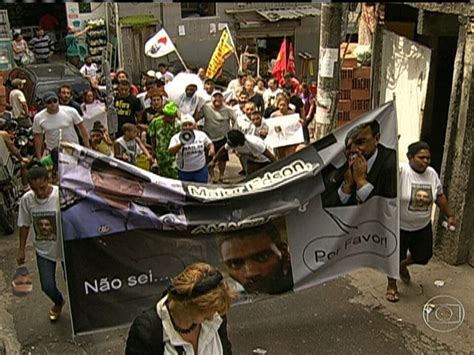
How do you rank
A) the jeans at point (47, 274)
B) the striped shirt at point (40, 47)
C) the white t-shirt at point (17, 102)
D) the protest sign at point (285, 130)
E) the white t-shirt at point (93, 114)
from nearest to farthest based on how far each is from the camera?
the jeans at point (47, 274) → the protest sign at point (285, 130) → the white t-shirt at point (93, 114) → the white t-shirt at point (17, 102) → the striped shirt at point (40, 47)

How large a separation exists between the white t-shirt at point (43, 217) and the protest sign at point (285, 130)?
431 cm

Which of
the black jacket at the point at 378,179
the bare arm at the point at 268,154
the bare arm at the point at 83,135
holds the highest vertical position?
the black jacket at the point at 378,179

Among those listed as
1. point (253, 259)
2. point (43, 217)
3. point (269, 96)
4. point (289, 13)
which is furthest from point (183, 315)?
point (289, 13)

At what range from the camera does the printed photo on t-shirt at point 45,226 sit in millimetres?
5473

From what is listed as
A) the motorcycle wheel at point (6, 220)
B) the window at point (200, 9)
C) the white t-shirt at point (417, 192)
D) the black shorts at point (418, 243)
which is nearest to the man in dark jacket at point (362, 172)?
the white t-shirt at point (417, 192)

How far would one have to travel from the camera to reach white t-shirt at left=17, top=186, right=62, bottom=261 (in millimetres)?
5473

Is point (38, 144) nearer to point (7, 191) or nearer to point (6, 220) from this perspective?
point (7, 191)

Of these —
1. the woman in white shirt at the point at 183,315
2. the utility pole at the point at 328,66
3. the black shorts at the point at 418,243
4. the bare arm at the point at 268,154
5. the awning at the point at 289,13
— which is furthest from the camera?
the awning at the point at 289,13

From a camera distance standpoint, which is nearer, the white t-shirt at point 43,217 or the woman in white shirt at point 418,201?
the white t-shirt at point 43,217

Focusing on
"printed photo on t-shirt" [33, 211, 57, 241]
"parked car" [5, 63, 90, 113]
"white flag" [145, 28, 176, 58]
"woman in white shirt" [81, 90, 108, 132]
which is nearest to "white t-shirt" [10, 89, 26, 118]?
"parked car" [5, 63, 90, 113]

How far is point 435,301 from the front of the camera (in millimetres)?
6215

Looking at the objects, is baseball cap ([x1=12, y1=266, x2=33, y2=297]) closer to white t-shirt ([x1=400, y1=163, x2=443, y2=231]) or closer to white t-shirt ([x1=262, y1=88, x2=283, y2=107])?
white t-shirt ([x1=400, y1=163, x2=443, y2=231])

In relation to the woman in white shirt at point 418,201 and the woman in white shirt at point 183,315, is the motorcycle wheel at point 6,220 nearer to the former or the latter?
the woman in white shirt at point 418,201

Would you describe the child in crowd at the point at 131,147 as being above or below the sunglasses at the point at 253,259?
above
